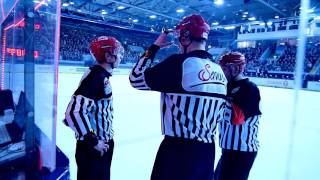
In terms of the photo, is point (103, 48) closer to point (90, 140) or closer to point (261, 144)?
point (90, 140)

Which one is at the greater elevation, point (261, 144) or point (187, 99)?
point (187, 99)

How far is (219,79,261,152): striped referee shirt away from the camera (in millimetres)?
1753

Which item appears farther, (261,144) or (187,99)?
(261,144)

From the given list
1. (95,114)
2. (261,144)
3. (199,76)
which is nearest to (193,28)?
(199,76)

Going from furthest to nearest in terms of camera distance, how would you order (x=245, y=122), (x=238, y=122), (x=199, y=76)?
1. (x=245, y=122)
2. (x=238, y=122)
3. (x=199, y=76)

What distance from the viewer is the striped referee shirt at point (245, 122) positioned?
1.75m

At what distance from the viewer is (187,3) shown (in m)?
15.6

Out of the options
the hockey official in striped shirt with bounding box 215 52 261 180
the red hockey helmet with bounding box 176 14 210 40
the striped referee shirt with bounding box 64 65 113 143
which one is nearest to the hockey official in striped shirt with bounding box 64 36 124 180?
the striped referee shirt with bounding box 64 65 113 143

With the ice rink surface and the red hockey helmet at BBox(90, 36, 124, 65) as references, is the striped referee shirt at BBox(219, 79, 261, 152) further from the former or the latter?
the red hockey helmet at BBox(90, 36, 124, 65)

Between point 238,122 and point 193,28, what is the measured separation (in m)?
0.72

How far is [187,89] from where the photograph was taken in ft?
4.08

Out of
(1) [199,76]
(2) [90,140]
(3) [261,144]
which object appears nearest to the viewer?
(1) [199,76]

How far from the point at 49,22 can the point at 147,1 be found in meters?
15.9

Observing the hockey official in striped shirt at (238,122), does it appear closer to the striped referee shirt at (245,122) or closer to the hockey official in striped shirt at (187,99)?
the striped referee shirt at (245,122)
